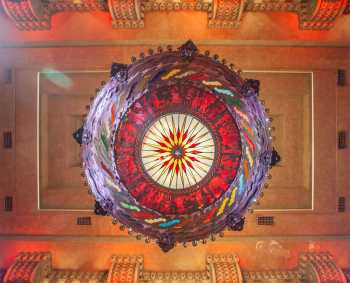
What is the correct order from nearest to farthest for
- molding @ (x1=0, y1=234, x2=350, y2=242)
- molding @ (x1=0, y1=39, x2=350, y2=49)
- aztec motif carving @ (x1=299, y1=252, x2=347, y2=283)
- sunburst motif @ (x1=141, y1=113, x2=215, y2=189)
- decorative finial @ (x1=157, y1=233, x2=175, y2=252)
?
decorative finial @ (x1=157, y1=233, x2=175, y2=252) < sunburst motif @ (x1=141, y1=113, x2=215, y2=189) < aztec motif carving @ (x1=299, y1=252, x2=347, y2=283) < molding @ (x1=0, y1=39, x2=350, y2=49) < molding @ (x1=0, y1=234, x2=350, y2=242)

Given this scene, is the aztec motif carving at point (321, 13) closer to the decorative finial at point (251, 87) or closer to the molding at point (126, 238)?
the decorative finial at point (251, 87)

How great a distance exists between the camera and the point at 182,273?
960 centimetres

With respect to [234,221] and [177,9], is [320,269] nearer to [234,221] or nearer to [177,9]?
[234,221]

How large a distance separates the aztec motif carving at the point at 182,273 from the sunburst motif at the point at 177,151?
12.1 feet

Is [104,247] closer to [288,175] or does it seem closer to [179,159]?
[179,159]

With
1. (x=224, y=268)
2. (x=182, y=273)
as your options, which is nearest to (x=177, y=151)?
(x=224, y=268)

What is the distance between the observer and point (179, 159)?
22.4 feet

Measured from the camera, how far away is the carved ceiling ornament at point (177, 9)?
898 centimetres

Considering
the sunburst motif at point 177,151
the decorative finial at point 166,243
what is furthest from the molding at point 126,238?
the decorative finial at point 166,243

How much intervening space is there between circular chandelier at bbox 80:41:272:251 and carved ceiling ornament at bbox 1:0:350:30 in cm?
395

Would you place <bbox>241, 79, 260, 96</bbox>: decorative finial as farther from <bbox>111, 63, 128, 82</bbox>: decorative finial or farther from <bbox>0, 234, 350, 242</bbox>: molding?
<bbox>0, 234, 350, 242</bbox>: molding

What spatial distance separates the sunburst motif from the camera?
6.64 m

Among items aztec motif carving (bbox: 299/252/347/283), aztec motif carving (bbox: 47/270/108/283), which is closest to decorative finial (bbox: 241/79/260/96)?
aztec motif carving (bbox: 299/252/347/283)

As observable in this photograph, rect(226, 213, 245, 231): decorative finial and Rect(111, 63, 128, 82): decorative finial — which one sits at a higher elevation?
Rect(111, 63, 128, 82): decorative finial
